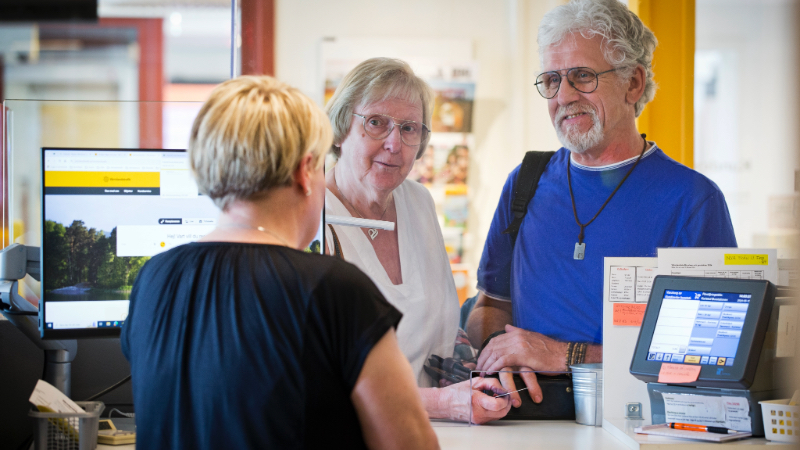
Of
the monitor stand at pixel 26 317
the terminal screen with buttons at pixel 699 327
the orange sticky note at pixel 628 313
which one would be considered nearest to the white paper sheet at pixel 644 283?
the orange sticky note at pixel 628 313

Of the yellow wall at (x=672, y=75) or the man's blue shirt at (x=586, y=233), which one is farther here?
the yellow wall at (x=672, y=75)

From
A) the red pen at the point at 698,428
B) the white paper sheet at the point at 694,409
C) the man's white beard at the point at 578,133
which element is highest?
the man's white beard at the point at 578,133

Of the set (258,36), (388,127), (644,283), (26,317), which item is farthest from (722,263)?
(26,317)

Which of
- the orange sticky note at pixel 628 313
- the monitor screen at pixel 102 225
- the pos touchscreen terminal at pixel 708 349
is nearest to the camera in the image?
the pos touchscreen terminal at pixel 708 349

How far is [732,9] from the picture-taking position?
256cm

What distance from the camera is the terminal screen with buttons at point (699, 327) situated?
60.7 inches

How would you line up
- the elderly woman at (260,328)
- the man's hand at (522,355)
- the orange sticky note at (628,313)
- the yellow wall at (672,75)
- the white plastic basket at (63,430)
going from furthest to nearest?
the yellow wall at (672,75), the man's hand at (522,355), the orange sticky note at (628,313), the white plastic basket at (63,430), the elderly woman at (260,328)

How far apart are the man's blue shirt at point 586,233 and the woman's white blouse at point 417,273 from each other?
0.16 m

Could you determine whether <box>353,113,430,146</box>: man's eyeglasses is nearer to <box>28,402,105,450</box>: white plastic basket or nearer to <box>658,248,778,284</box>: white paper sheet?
<box>658,248,778,284</box>: white paper sheet

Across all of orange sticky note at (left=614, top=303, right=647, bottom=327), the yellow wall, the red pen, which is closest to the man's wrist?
orange sticky note at (left=614, top=303, right=647, bottom=327)

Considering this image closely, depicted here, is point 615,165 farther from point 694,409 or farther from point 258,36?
point 258,36

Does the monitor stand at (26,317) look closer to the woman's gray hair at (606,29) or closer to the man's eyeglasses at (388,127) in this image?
the man's eyeglasses at (388,127)

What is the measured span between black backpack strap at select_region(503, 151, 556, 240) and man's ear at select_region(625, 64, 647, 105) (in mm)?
299

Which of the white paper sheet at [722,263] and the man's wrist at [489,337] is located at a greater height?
the white paper sheet at [722,263]
